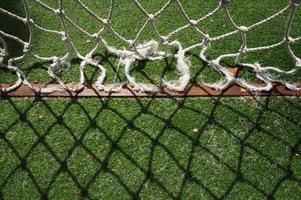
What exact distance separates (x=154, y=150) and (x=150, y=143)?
0.04 metres

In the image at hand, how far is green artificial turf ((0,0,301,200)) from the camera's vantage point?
1.91 m

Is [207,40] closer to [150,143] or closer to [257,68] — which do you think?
[257,68]

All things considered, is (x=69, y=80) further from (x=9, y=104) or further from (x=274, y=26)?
(x=274, y=26)

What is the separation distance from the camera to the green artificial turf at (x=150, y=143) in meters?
1.91

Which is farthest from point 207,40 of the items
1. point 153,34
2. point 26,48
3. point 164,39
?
point 26,48

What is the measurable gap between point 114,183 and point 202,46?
0.87 m

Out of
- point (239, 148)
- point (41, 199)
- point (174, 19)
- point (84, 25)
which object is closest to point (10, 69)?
point (84, 25)

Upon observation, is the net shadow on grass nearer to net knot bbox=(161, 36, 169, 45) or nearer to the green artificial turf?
the green artificial turf

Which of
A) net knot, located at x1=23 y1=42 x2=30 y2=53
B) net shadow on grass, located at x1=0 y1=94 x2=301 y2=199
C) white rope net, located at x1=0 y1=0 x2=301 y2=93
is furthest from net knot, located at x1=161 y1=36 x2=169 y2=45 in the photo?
net knot, located at x1=23 y1=42 x2=30 y2=53

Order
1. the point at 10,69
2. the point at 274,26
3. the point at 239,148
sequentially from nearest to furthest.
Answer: the point at 239,148 < the point at 10,69 < the point at 274,26

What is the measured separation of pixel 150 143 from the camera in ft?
6.66

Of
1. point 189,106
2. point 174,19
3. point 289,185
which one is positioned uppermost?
point 174,19

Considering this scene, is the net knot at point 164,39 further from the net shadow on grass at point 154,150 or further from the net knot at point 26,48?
the net knot at point 26,48

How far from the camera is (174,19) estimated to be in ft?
8.27
